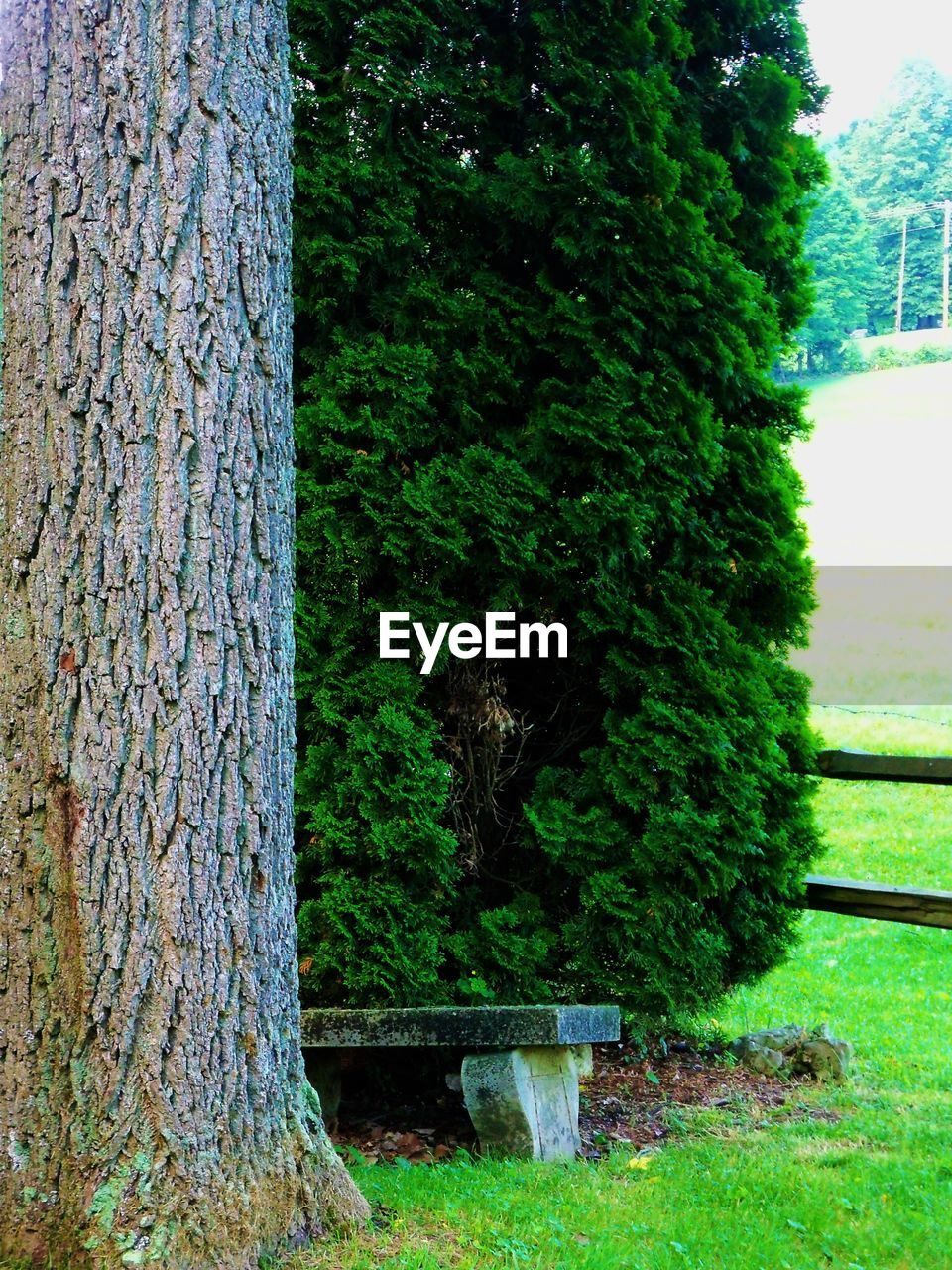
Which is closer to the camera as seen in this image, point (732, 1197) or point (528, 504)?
point (732, 1197)

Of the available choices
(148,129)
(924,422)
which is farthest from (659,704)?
(924,422)

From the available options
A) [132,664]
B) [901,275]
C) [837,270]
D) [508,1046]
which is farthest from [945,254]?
[132,664]

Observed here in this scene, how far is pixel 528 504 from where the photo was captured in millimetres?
4562

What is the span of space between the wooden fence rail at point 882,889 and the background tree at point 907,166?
24.1 m

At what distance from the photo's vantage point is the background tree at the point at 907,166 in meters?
26.9

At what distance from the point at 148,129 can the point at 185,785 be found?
1.50 meters

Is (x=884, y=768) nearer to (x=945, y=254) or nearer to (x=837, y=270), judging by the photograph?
(x=837, y=270)

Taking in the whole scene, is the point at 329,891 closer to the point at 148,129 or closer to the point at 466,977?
the point at 466,977

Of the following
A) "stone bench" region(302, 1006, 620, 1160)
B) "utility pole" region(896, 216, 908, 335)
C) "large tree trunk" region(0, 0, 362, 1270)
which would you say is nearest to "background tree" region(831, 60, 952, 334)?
"utility pole" region(896, 216, 908, 335)

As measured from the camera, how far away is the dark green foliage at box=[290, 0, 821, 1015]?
4.48 metres

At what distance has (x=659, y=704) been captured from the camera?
4.66 metres

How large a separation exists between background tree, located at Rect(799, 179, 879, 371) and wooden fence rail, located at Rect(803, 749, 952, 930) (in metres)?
21.5

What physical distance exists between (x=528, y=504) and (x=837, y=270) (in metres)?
24.0

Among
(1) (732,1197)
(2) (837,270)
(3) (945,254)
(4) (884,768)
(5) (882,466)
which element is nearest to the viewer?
(1) (732,1197)
